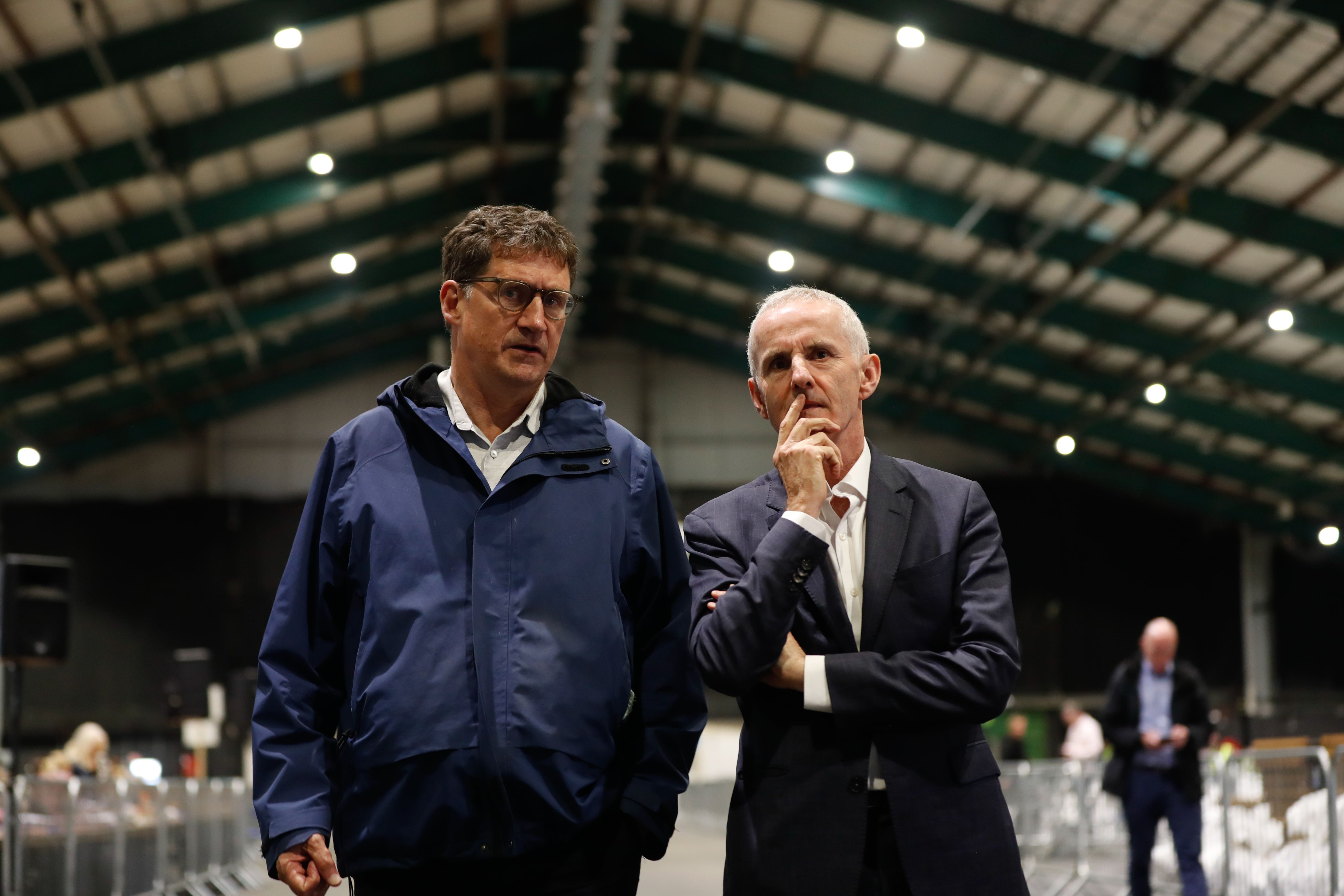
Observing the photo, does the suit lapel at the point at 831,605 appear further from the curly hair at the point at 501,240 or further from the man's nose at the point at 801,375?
the curly hair at the point at 501,240

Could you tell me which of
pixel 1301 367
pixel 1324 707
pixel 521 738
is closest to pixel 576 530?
pixel 521 738

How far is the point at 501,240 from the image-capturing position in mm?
2668

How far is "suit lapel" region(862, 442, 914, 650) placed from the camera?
8.63ft

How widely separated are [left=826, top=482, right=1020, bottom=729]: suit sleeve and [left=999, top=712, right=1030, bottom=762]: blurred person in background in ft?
58.7

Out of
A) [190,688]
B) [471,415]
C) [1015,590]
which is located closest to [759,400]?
[471,415]

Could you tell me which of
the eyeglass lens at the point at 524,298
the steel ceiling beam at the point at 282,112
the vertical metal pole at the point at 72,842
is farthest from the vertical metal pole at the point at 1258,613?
the eyeglass lens at the point at 524,298

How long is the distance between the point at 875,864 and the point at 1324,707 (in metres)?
23.0

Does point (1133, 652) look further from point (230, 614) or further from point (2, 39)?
point (2, 39)

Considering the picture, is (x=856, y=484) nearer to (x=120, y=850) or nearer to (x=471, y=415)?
(x=471, y=415)

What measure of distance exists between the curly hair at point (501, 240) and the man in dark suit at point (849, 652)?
45cm

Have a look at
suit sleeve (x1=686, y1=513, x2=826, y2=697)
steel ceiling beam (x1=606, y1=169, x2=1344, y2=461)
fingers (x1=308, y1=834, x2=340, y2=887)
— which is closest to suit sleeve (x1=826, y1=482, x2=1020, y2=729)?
suit sleeve (x1=686, y1=513, x2=826, y2=697)

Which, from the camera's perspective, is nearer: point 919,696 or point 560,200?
point 919,696

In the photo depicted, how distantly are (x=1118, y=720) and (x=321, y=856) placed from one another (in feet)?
20.9

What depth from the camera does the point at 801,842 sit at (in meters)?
2.46
